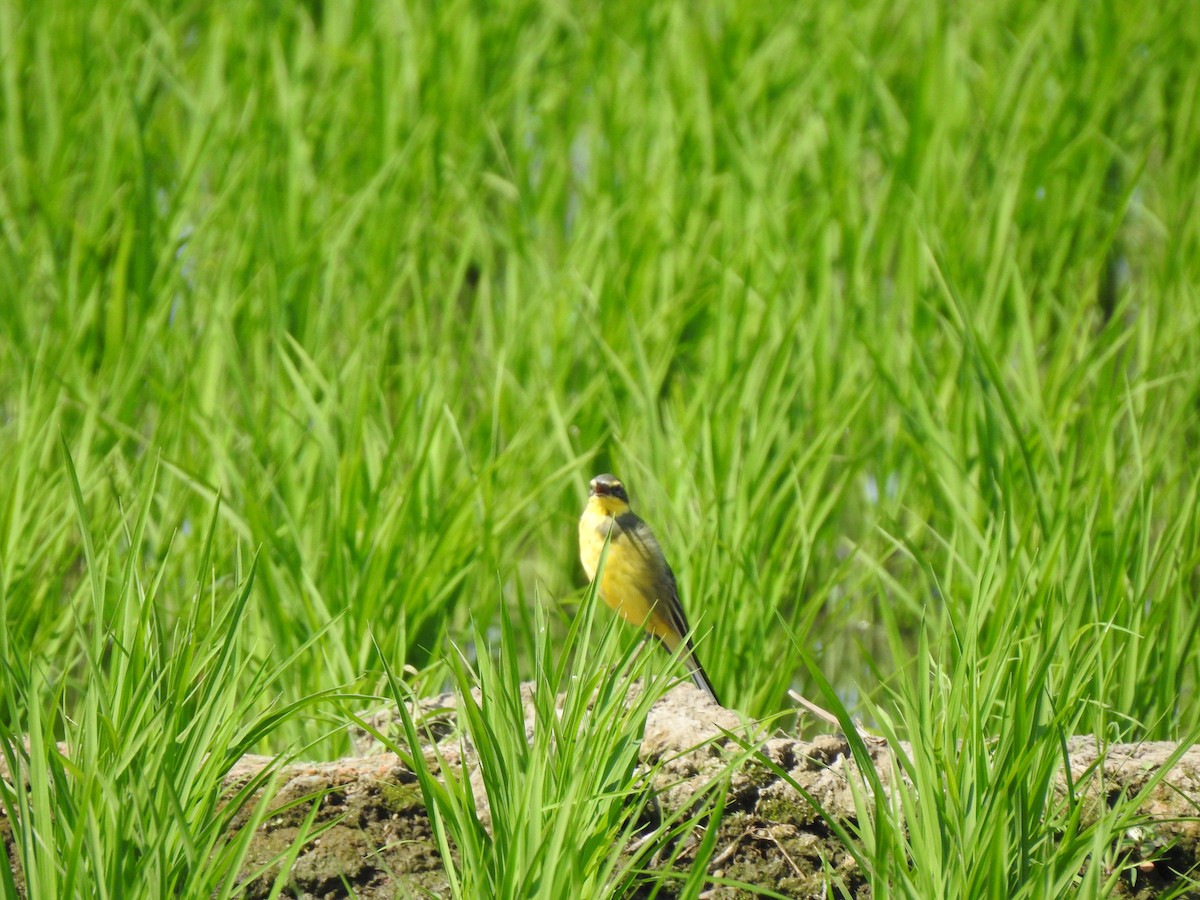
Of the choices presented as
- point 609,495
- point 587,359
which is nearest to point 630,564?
point 609,495

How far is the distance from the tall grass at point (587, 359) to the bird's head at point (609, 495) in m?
0.17

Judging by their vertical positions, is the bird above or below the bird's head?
below

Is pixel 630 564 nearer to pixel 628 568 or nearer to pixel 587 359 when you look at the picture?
pixel 628 568

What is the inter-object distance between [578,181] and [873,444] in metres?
1.56

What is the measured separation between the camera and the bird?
2.78 metres

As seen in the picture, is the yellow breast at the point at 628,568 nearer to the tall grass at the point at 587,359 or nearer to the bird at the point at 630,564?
the bird at the point at 630,564

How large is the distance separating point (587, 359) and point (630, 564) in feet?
3.44

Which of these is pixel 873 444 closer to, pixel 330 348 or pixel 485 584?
pixel 485 584

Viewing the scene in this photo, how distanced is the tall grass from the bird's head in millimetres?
170

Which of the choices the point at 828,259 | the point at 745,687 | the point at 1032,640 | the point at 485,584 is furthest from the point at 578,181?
the point at 1032,640

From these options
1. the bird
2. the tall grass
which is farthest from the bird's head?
the tall grass

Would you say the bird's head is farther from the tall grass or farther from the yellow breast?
the tall grass

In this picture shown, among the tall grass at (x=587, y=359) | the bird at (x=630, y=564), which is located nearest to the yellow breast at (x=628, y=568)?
the bird at (x=630, y=564)

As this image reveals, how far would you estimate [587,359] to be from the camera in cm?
371
